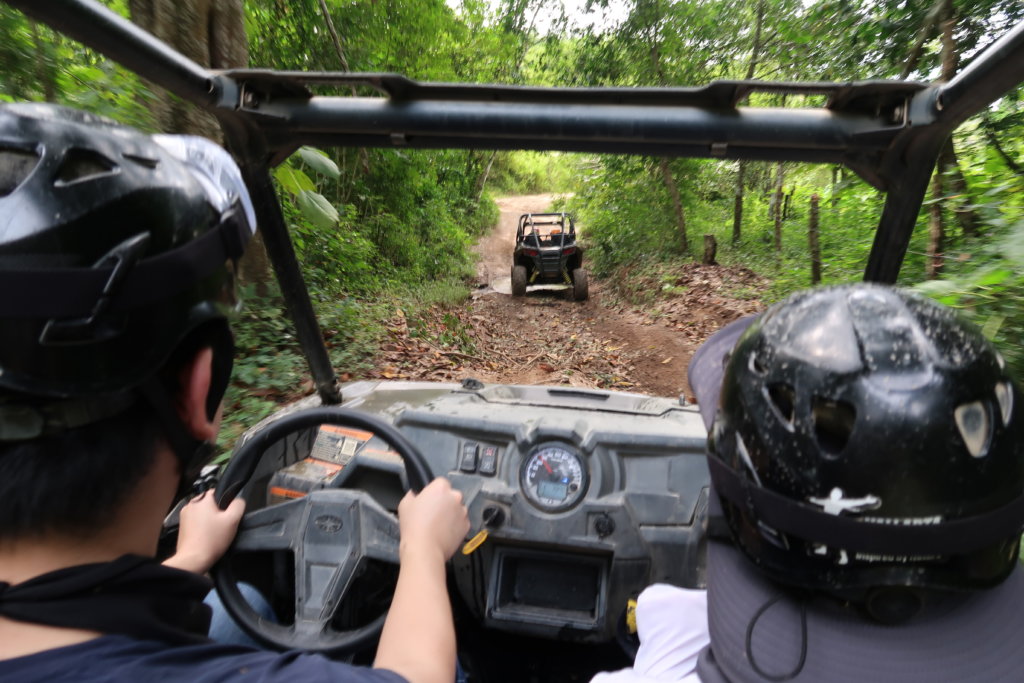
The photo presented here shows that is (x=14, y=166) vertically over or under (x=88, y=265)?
over

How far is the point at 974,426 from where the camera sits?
974 mm

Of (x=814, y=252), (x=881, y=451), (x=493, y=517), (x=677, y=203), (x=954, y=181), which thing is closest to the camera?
(x=881, y=451)

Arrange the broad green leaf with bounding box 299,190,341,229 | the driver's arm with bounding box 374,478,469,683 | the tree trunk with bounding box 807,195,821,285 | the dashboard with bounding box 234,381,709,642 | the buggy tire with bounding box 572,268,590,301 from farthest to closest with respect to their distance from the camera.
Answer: the buggy tire with bounding box 572,268,590,301 < the tree trunk with bounding box 807,195,821,285 < the broad green leaf with bounding box 299,190,341,229 < the dashboard with bounding box 234,381,709,642 < the driver's arm with bounding box 374,478,469,683

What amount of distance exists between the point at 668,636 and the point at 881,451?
2.29ft

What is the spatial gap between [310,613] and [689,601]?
104 centimetres

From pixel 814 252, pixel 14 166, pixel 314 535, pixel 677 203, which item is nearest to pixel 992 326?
pixel 314 535

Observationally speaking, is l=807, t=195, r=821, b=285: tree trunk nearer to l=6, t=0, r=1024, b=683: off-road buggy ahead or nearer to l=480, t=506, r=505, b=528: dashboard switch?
l=6, t=0, r=1024, b=683: off-road buggy ahead

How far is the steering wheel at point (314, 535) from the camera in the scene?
1542 mm

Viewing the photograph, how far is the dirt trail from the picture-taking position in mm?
6875

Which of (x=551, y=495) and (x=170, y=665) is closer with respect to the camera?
(x=170, y=665)

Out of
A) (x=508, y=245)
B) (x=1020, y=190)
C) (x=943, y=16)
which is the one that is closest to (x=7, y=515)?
(x=1020, y=190)

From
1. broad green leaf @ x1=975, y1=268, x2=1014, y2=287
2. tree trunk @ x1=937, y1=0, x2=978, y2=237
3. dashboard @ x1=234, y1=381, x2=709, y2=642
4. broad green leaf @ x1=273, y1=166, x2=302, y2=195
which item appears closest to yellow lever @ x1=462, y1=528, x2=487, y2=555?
dashboard @ x1=234, y1=381, x2=709, y2=642

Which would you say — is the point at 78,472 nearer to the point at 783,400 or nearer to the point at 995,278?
the point at 783,400

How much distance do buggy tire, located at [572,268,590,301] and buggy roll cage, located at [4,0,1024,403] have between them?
1176 cm
